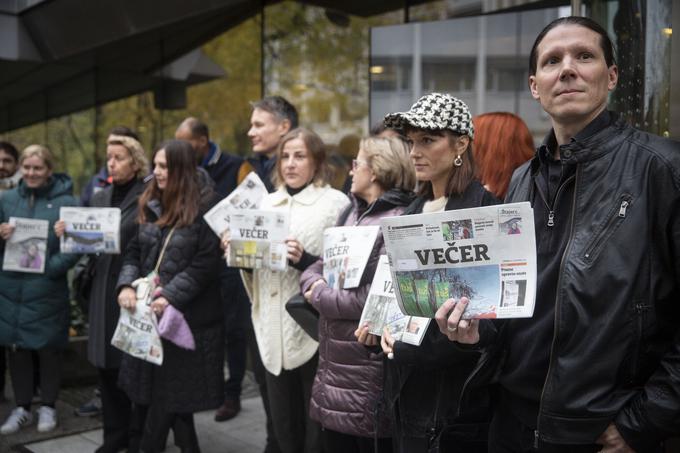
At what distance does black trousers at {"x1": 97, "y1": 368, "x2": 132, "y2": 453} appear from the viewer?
503 centimetres

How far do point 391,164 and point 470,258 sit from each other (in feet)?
5.60

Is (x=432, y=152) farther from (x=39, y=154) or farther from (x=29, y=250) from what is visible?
(x=39, y=154)

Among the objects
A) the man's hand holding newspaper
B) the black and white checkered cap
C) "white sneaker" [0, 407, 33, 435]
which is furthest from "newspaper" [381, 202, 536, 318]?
"white sneaker" [0, 407, 33, 435]

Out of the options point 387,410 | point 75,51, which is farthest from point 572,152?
point 75,51

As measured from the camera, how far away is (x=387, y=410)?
3.13 metres

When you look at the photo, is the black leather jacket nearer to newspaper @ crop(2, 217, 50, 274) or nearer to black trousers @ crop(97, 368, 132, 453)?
black trousers @ crop(97, 368, 132, 453)

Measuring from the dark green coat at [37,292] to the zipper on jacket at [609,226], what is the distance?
464 centimetres

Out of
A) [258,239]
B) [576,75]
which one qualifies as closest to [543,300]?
[576,75]

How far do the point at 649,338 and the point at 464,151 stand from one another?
1.18 meters

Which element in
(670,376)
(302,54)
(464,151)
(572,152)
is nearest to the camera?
(670,376)

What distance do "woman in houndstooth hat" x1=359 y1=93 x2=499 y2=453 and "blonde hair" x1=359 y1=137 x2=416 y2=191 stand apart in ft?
2.26

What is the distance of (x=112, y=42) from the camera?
369 inches

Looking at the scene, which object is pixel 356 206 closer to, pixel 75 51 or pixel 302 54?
pixel 302 54

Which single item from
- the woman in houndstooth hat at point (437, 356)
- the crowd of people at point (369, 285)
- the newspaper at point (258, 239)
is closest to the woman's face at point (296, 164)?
the crowd of people at point (369, 285)
